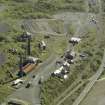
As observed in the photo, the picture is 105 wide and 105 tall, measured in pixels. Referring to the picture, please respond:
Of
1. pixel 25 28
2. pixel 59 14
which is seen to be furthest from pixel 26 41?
pixel 59 14

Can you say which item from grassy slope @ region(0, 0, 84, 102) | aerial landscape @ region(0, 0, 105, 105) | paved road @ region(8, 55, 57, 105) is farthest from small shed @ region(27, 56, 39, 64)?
grassy slope @ region(0, 0, 84, 102)

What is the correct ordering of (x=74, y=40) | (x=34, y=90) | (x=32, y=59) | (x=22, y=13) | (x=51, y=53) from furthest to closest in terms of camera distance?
(x=22, y=13), (x=74, y=40), (x=51, y=53), (x=32, y=59), (x=34, y=90)

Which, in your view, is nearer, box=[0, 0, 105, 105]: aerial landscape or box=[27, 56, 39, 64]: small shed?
box=[0, 0, 105, 105]: aerial landscape

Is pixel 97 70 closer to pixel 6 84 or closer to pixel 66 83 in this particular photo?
pixel 66 83

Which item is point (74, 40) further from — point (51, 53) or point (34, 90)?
point (34, 90)

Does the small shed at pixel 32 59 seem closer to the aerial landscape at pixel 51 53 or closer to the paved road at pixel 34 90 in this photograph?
the aerial landscape at pixel 51 53

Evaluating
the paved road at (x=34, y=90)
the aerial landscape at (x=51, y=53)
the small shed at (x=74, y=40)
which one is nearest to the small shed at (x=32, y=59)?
the aerial landscape at (x=51, y=53)

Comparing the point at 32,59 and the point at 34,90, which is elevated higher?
the point at 32,59

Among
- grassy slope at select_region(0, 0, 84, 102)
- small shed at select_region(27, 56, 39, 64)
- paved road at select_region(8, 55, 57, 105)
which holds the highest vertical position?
grassy slope at select_region(0, 0, 84, 102)

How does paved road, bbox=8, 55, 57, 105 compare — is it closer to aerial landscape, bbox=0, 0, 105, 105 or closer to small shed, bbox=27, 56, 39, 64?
aerial landscape, bbox=0, 0, 105, 105

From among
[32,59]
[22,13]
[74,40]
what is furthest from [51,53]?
[22,13]
